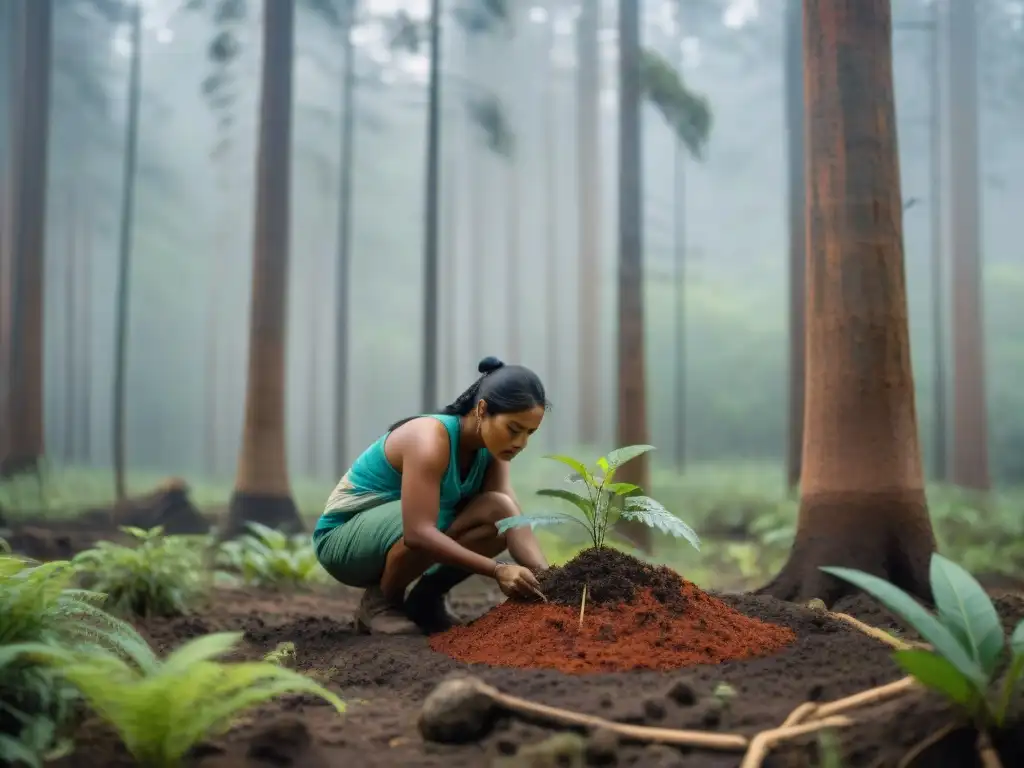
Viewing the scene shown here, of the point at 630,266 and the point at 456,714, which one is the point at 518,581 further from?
the point at 630,266

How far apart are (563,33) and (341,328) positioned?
982cm

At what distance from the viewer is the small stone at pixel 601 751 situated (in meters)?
1.91

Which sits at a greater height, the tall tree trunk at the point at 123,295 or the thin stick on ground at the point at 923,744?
the tall tree trunk at the point at 123,295

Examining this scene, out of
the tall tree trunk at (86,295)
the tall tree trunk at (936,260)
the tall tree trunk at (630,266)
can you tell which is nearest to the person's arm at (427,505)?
the tall tree trunk at (630,266)

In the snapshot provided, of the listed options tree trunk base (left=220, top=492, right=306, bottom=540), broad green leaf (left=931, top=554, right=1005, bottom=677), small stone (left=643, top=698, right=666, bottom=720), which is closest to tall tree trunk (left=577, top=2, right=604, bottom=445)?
tree trunk base (left=220, top=492, right=306, bottom=540)

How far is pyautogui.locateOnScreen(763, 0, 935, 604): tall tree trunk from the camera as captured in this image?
4043 mm

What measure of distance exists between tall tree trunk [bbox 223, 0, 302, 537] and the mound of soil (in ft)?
19.9

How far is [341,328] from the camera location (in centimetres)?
1431

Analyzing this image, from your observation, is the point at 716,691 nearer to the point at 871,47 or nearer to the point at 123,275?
the point at 871,47

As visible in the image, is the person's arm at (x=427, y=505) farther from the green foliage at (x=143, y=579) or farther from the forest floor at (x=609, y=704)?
the green foliage at (x=143, y=579)

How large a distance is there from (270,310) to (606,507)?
674 cm

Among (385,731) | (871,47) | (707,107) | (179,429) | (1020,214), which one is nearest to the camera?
(385,731)

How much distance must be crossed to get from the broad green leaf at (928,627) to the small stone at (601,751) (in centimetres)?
67

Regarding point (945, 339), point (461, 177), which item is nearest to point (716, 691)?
point (945, 339)
